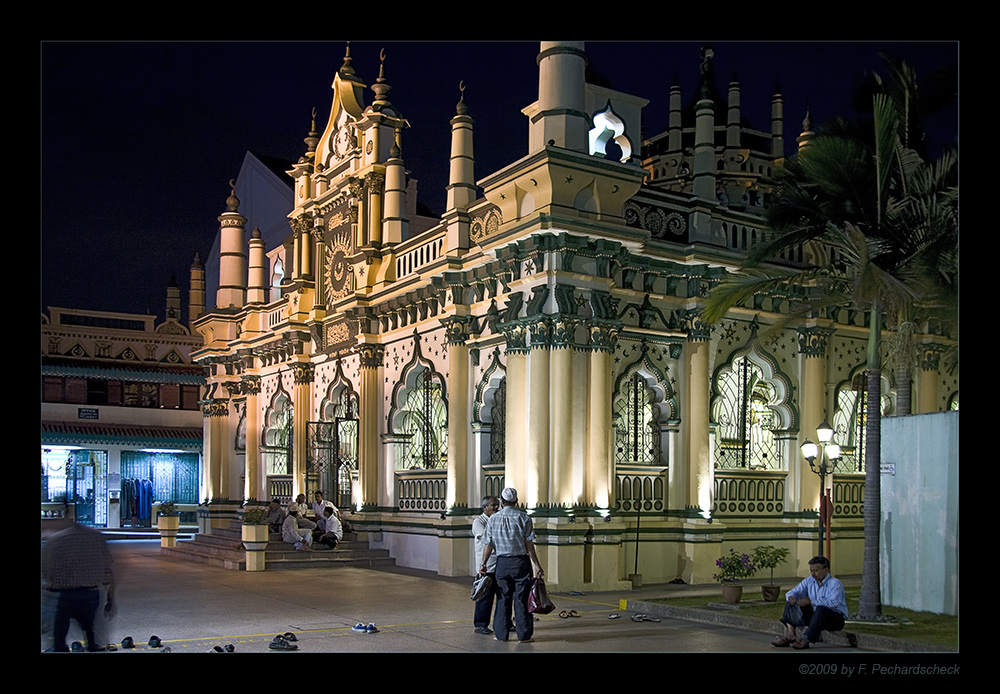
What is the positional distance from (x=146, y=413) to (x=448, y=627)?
96.3ft

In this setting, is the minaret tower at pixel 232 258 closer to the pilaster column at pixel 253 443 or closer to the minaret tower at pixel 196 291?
the pilaster column at pixel 253 443

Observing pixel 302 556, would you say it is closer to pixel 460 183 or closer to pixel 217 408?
pixel 460 183

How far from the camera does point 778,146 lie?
31422 mm

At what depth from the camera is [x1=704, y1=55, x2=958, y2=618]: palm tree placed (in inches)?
521

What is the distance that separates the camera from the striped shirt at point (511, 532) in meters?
12.1

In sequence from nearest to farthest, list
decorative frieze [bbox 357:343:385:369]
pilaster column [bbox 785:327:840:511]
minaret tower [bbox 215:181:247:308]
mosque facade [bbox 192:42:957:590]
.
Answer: mosque facade [bbox 192:42:957:590] → pilaster column [bbox 785:327:840:511] → decorative frieze [bbox 357:343:385:369] → minaret tower [bbox 215:181:247:308]

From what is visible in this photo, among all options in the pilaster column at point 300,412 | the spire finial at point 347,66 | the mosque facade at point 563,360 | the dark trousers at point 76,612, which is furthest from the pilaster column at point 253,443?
the dark trousers at point 76,612

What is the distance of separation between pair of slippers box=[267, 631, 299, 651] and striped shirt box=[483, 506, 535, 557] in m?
2.48

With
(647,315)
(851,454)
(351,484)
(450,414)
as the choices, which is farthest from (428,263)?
(851,454)

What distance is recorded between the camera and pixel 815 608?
11758 millimetres

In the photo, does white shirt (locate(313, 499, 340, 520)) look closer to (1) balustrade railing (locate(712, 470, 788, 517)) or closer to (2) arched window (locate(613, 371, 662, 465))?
(2) arched window (locate(613, 371, 662, 465))

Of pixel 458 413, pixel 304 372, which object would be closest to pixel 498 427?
pixel 458 413

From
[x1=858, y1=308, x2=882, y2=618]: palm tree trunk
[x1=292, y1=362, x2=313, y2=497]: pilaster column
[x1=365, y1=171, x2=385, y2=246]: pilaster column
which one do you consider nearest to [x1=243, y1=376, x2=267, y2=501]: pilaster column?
[x1=292, y1=362, x2=313, y2=497]: pilaster column

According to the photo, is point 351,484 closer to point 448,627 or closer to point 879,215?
point 448,627
